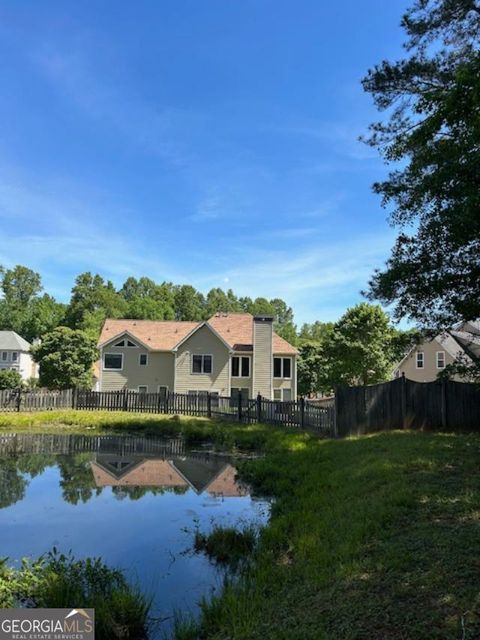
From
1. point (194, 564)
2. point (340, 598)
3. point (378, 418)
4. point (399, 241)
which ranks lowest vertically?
point (194, 564)

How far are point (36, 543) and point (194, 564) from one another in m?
2.47

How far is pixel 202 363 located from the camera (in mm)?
34250

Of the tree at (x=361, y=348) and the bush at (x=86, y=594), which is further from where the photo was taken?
the tree at (x=361, y=348)

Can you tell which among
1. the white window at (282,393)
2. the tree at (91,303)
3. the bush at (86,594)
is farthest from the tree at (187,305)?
the bush at (86,594)

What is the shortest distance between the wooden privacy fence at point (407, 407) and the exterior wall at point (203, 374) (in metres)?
19.7

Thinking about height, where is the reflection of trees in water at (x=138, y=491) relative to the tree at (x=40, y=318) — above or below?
below

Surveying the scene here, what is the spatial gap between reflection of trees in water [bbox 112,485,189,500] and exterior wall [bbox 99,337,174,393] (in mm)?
23931

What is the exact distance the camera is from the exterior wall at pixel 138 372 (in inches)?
1357

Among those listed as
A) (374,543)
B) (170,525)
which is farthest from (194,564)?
(374,543)

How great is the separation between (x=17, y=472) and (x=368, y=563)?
10.4m

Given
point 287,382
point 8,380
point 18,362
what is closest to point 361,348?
point 287,382

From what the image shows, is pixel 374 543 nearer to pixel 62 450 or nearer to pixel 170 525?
pixel 170 525

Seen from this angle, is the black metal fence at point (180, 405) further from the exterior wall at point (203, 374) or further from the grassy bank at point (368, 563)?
the grassy bank at point (368, 563)

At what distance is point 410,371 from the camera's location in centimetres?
4369
